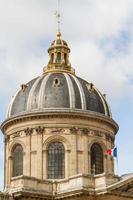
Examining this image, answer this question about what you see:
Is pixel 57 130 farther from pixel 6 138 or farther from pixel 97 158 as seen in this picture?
pixel 6 138

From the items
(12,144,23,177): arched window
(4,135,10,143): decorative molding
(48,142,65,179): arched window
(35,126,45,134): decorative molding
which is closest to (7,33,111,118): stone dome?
(35,126,45,134): decorative molding

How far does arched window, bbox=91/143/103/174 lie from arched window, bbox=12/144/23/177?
24.4 feet

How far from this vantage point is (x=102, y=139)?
237 feet

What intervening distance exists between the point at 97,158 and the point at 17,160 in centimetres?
844

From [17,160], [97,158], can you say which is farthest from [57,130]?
[17,160]

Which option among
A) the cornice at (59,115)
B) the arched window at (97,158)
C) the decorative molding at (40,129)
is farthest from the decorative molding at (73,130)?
the decorative molding at (40,129)

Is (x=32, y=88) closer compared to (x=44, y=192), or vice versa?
(x=44, y=192)

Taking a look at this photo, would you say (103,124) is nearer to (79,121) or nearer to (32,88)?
(79,121)

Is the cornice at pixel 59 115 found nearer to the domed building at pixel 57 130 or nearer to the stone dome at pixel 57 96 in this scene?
the domed building at pixel 57 130

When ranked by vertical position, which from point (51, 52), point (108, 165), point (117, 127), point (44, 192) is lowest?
point (44, 192)

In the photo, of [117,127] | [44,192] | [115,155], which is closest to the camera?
[44,192]

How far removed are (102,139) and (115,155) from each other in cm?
343

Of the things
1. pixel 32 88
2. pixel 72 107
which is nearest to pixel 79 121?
pixel 72 107

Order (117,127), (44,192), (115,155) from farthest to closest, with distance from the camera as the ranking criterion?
(117,127) < (115,155) < (44,192)
